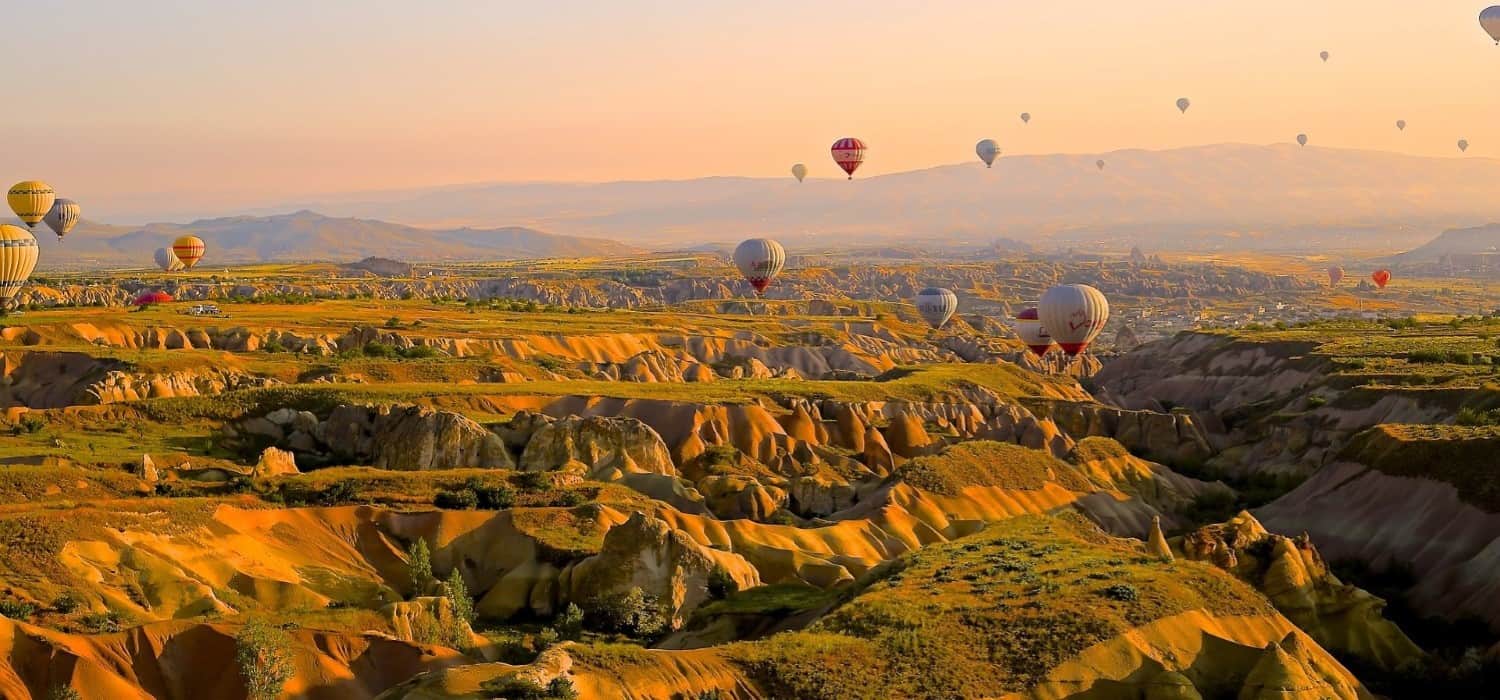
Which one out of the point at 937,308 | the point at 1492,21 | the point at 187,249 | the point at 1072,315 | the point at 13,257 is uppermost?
the point at 1492,21

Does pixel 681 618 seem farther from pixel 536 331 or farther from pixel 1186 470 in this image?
pixel 536 331

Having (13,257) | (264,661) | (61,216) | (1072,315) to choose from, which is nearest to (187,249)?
(61,216)

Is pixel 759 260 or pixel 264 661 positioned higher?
pixel 759 260

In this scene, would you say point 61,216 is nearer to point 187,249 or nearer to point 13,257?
point 187,249

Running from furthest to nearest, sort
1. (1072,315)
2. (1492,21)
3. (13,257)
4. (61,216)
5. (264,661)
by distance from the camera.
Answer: (61,216), (1492,21), (1072,315), (13,257), (264,661)

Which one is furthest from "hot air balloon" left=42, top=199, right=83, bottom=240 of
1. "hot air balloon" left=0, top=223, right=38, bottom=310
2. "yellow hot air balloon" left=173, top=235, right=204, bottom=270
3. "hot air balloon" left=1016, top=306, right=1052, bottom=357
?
"hot air balloon" left=1016, top=306, right=1052, bottom=357

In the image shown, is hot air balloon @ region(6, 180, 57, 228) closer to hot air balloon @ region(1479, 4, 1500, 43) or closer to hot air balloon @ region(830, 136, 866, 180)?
hot air balloon @ region(830, 136, 866, 180)

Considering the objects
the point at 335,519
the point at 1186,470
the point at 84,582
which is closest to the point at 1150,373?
the point at 1186,470
